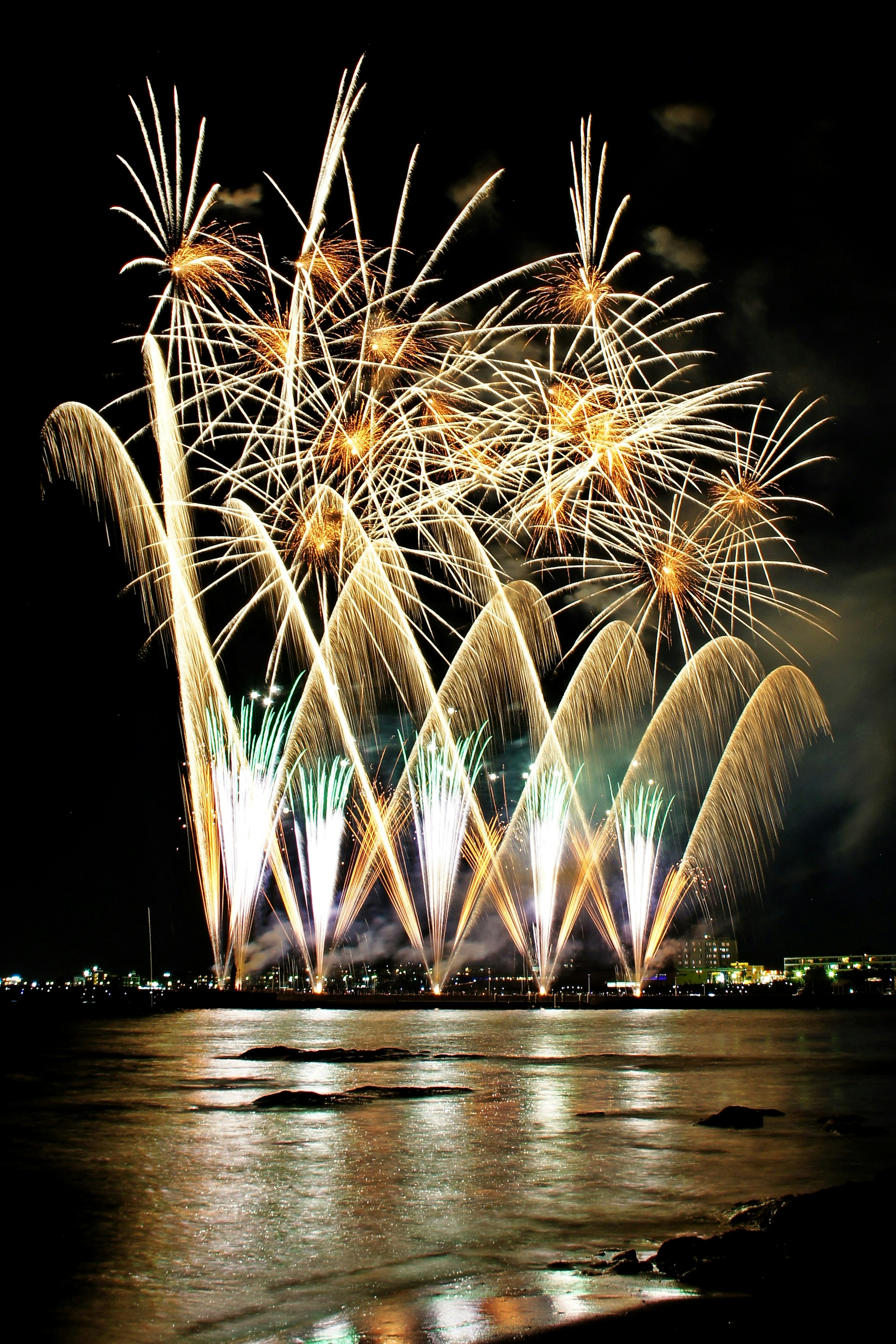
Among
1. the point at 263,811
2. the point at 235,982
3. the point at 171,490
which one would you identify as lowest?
the point at 235,982

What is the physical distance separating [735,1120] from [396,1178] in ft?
25.5

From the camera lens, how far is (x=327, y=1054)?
33.2 metres

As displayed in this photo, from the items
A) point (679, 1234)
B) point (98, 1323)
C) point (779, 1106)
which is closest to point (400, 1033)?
point (779, 1106)

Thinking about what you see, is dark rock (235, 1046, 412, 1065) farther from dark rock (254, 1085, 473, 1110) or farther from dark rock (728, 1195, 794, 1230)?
dark rock (728, 1195, 794, 1230)

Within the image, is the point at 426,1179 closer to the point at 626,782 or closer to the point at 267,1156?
the point at 267,1156

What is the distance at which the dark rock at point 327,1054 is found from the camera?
32156 mm

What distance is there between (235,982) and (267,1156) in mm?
57772

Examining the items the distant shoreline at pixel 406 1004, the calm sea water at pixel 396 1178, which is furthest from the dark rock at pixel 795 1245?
the distant shoreline at pixel 406 1004

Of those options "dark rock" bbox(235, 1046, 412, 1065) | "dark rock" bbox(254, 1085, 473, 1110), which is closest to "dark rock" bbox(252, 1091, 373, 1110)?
"dark rock" bbox(254, 1085, 473, 1110)

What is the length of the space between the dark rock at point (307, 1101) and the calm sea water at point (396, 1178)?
0.49 metres

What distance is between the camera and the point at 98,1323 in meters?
8.73

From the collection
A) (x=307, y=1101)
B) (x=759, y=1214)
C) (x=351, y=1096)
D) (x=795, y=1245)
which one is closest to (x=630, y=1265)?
(x=795, y=1245)

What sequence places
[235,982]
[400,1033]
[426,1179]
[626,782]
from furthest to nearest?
[235,982]
[400,1033]
[626,782]
[426,1179]

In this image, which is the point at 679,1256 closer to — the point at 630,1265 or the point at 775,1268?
the point at 630,1265
